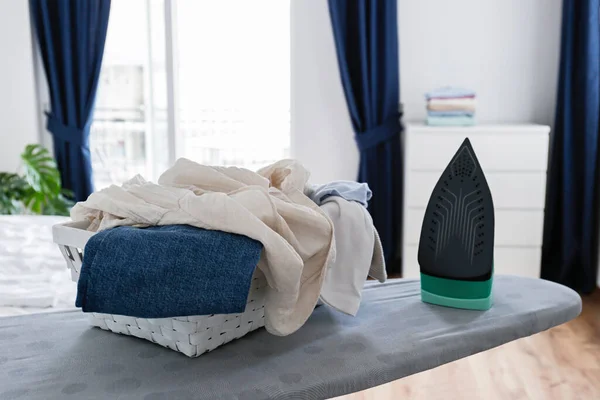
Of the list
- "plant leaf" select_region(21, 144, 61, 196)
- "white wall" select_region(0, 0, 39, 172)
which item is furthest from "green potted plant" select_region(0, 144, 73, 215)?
"white wall" select_region(0, 0, 39, 172)

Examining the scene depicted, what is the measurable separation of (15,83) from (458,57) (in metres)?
2.60

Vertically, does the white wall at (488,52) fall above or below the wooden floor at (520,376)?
above

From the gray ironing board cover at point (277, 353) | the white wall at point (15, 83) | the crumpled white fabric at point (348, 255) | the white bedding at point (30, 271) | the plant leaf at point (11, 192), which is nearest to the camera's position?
the gray ironing board cover at point (277, 353)

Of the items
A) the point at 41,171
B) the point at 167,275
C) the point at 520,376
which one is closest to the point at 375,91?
the point at 520,376

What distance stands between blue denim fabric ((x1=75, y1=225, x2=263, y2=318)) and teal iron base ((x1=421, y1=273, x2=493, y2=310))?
426 millimetres

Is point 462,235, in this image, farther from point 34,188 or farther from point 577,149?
point 34,188

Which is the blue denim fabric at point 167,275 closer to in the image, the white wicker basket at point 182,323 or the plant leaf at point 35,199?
the white wicker basket at point 182,323

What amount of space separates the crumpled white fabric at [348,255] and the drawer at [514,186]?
86.0 inches

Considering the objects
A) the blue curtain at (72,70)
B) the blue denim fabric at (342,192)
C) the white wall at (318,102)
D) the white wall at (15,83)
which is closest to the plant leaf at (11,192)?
the white wall at (15,83)

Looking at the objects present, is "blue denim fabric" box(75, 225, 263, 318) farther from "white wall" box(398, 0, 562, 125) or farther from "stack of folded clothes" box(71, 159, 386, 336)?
"white wall" box(398, 0, 562, 125)

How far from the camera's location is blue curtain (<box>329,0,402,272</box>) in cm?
360

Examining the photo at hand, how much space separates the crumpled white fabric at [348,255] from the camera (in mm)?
1171

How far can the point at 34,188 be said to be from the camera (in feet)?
11.5

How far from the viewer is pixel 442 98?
132 inches
